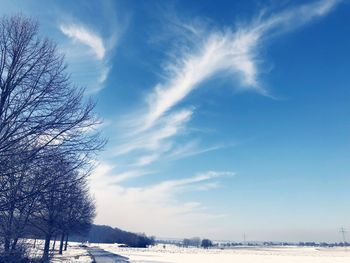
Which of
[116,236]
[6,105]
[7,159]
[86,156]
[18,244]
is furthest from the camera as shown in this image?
[116,236]

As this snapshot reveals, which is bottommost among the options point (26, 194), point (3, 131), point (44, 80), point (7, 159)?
point (26, 194)

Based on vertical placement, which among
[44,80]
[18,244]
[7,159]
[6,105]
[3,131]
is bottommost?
[18,244]

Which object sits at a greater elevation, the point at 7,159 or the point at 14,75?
the point at 14,75

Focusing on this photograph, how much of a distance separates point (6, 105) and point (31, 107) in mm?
551

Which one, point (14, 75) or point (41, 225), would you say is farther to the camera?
point (41, 225)

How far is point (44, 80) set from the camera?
8.38m

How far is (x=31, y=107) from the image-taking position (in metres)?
8.16

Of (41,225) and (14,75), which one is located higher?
(14,75)

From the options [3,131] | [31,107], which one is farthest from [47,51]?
[3,131]

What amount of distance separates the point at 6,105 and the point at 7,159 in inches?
54.6

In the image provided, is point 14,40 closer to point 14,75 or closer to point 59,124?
point 14,75

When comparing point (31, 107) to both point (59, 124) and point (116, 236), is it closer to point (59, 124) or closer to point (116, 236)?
point (59, 124)

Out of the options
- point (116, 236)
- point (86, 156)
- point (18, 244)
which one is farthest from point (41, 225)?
point (116, 236)

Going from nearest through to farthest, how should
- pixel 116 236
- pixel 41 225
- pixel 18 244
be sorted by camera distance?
pixel 18 244 < pixel 41 225 < pixel 116 236
